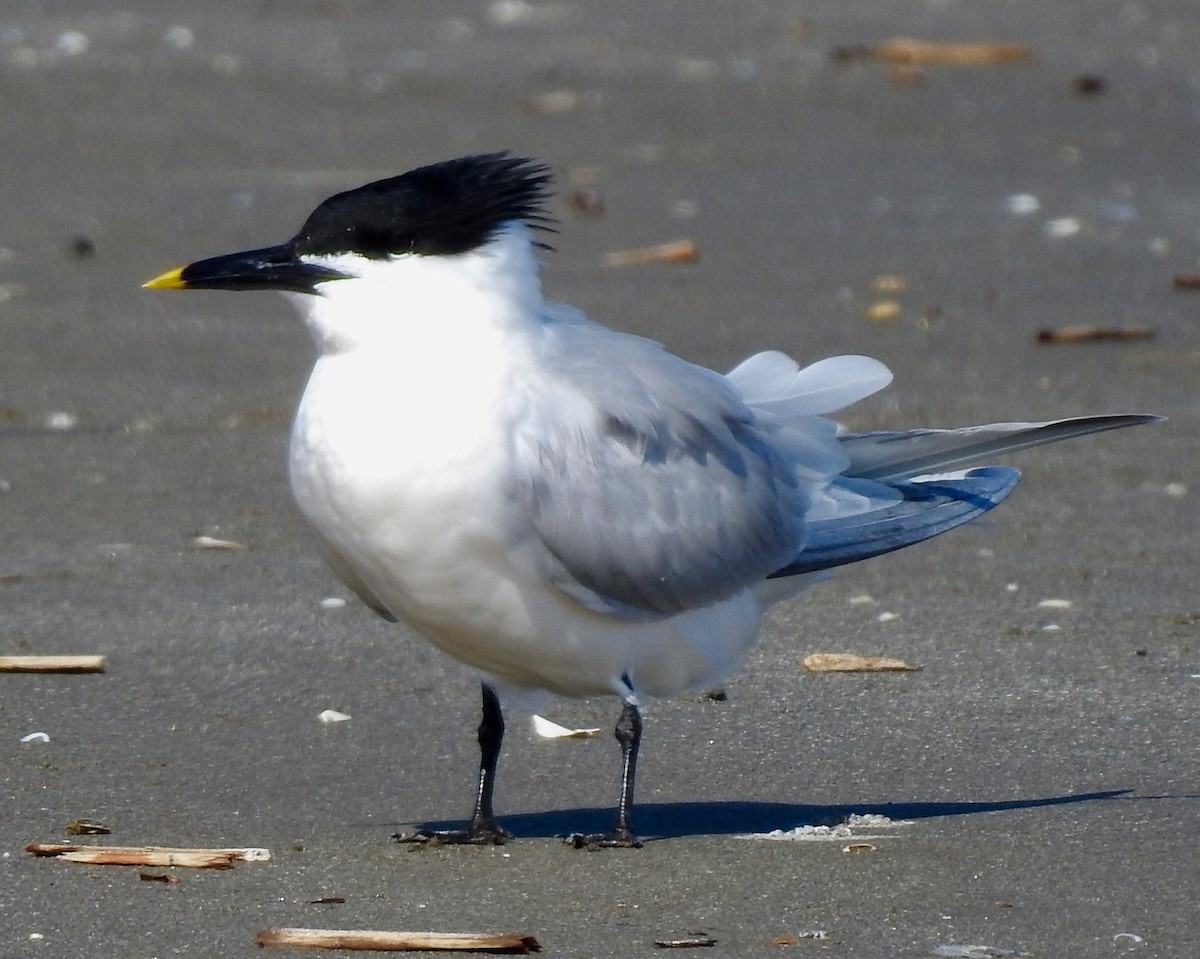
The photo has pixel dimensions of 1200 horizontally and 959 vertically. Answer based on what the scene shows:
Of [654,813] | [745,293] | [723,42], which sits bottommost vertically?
[654,813]

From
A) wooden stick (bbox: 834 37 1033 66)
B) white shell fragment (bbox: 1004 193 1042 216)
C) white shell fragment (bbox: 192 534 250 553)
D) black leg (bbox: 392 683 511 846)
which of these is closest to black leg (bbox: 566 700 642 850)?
black leg (bbox: 392 683 511 846)

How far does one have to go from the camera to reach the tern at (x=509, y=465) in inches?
151

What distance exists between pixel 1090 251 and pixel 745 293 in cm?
149

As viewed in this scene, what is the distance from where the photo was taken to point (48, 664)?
4914 millimetres

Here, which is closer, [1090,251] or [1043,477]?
[1043,477]

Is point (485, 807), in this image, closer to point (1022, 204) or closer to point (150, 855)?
point (150, 855)

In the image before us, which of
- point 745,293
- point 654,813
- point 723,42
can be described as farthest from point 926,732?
point 723,42

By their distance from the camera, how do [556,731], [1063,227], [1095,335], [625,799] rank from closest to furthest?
[625,799]
[556,731]
[1095,335]
[1063,227]

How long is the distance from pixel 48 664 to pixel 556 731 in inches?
42.0

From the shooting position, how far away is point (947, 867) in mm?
3834

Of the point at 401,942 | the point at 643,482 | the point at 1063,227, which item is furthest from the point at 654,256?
the point at 401,942

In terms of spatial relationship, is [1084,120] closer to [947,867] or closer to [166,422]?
[166,422]

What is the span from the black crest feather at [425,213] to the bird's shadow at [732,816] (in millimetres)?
1056

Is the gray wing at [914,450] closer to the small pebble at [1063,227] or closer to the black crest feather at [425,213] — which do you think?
the black crest feather at [425,213]
